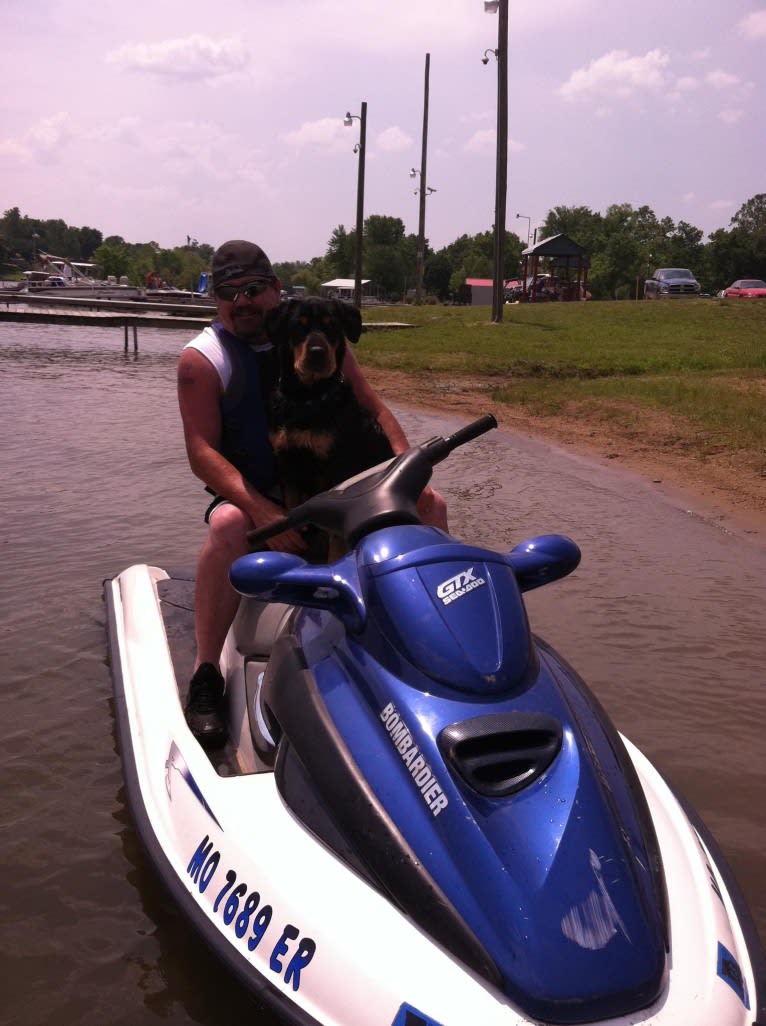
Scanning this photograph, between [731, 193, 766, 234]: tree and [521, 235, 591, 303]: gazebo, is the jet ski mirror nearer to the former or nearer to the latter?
[521, 235, 591, 303]: gazebo

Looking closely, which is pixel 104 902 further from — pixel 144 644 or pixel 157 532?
pixel 157 532

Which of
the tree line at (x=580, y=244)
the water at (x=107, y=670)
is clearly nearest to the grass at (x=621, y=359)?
the water at (x=107, y=670)

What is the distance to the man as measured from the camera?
292cm

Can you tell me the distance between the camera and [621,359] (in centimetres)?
1536

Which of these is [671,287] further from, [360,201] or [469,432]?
[469,432]

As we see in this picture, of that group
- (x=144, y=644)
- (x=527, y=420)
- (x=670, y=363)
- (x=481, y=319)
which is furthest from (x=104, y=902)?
(x=481, y=319)

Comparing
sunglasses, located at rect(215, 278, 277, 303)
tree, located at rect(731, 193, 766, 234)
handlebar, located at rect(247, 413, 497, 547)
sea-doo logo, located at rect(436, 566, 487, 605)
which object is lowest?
sea-doo logo, located at rect(436, 566, 487, 605)

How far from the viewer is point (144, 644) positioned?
3.29 m

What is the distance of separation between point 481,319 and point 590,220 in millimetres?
→ 101543

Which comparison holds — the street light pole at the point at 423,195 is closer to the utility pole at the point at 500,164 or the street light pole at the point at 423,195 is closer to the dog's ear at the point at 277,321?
the utility pole at the point at 500,164

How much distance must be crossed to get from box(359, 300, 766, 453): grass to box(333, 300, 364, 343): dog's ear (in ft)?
20.3

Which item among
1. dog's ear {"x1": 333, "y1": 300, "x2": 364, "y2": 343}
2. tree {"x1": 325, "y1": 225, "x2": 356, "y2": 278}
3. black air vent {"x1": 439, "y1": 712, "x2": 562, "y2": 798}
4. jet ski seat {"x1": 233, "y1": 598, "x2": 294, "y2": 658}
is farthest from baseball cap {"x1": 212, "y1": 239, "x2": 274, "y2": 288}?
tree {"x1": 325, "y1": 225, "x2": 356, "y2": 278}

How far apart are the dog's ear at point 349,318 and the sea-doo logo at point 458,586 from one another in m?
1.92

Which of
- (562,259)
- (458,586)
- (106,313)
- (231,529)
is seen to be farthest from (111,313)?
(458,586)
